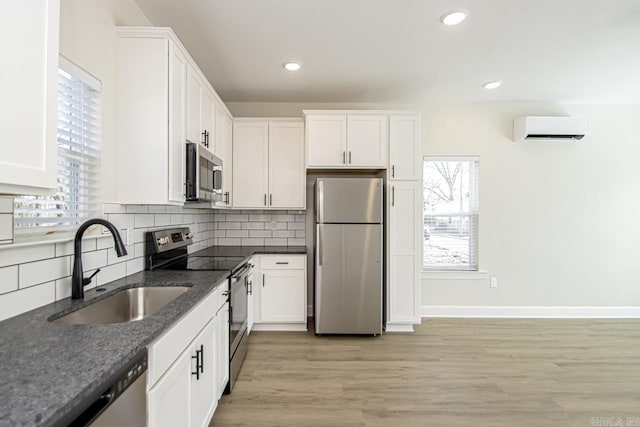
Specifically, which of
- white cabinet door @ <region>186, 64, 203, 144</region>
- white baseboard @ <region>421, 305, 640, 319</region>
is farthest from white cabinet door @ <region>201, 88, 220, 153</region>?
white baseboard @ <region>421, 305, 640, 319</region>

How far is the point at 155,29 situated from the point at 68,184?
1.03 metres

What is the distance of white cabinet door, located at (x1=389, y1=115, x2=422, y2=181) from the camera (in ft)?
11.0

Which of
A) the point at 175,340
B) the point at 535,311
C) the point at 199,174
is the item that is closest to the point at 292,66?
the point at 199,174

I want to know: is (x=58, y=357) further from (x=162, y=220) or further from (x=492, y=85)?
(x=492, y=85)

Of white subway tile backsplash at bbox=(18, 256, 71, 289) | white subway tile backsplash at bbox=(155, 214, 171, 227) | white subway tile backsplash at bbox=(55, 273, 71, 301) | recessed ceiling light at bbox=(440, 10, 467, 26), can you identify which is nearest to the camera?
white subway tile backsplash at bbox=(18, 256, 71, 289)

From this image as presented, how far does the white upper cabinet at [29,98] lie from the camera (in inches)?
30.3

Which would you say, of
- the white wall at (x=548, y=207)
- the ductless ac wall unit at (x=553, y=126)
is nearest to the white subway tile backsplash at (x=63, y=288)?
the white wall at (x=548, y=207)

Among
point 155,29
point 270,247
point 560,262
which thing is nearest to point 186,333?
point 155,29

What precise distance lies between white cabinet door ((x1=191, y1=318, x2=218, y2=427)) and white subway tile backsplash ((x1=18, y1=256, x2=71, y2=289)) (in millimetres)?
702

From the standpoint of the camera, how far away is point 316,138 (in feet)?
11.0

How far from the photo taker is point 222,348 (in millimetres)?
2033

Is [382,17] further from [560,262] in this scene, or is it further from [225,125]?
[560,262]

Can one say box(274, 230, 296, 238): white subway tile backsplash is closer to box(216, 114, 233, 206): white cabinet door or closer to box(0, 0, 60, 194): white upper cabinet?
box(216, 114, 233, 206): white cabinet door

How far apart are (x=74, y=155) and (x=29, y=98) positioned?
878 mm
